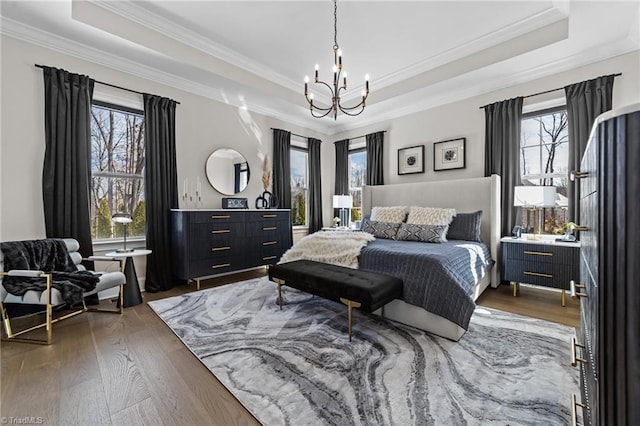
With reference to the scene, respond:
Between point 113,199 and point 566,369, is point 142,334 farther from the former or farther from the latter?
point 566,369

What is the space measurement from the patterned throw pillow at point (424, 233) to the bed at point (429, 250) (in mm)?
12

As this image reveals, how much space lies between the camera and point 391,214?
429 centimetres

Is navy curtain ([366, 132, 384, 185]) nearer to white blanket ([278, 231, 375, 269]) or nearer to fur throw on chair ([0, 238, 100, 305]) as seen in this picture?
white blanket ([278, 231, 375, 269])

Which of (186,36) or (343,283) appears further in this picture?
(186,36)

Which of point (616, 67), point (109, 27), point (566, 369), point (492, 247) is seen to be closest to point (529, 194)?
point (492, 247)

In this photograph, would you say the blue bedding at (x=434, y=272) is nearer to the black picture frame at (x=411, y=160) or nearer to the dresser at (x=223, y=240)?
the dresser at (x=223, y=240)

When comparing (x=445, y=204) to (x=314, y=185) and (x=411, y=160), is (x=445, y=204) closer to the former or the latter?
(x=411, y=160)

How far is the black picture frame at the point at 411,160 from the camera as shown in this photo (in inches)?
190

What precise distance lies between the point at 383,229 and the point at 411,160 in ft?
5.35

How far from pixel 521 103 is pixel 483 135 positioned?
1.88ft

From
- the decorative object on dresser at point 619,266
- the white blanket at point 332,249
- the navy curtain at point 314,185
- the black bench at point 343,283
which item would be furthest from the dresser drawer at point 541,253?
the navy curtain at point 314,185

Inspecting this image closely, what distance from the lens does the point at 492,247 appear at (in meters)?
3.73

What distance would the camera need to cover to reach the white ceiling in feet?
9.39

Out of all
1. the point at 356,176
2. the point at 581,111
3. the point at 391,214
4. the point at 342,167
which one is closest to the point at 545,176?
the point at 581,111
